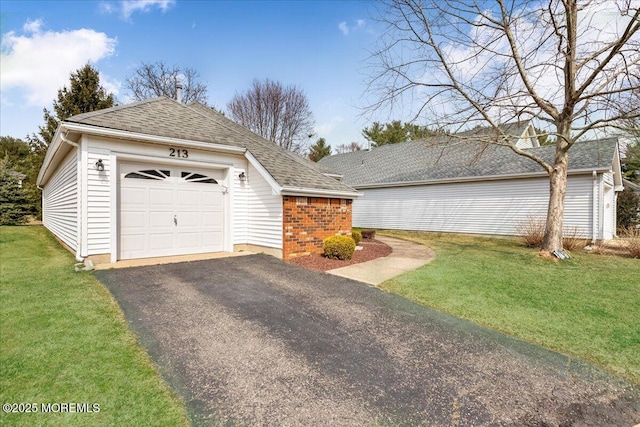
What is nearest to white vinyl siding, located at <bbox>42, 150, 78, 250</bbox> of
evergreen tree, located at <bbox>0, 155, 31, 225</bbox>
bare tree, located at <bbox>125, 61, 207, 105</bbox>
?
evergreen tree, located at <bbox>0, 155, 31, 225</bbox>

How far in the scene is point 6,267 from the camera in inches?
274

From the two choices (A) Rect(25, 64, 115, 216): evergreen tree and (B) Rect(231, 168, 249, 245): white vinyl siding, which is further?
(A) Rect(25, 64, 115, 216): evergreen tree

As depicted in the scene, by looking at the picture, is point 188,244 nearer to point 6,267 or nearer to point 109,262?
point 109,262

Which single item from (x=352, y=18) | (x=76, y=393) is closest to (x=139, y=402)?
(x=76, y=393)

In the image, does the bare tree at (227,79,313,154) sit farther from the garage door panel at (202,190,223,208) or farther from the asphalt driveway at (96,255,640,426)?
the asphalt driveway at (96,255,640,426)

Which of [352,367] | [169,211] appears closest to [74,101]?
[169,211]

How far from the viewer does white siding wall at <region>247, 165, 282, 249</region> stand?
27.6 feet

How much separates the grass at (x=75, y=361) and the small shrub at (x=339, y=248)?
500 centimetres

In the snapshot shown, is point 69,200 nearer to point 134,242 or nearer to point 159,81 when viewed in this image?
point 134,242

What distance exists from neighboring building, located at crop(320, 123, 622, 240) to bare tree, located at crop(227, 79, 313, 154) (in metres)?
12.1

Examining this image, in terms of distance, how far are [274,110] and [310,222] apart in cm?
2389

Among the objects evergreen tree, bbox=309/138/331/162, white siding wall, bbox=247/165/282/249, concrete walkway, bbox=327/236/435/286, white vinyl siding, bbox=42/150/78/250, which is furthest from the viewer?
evergreen tree, bbox=309/138/331/162

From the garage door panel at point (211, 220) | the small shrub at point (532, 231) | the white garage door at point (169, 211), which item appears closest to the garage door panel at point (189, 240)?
the white garage door at point (169, 211)

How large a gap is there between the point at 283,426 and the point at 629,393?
315 cm
